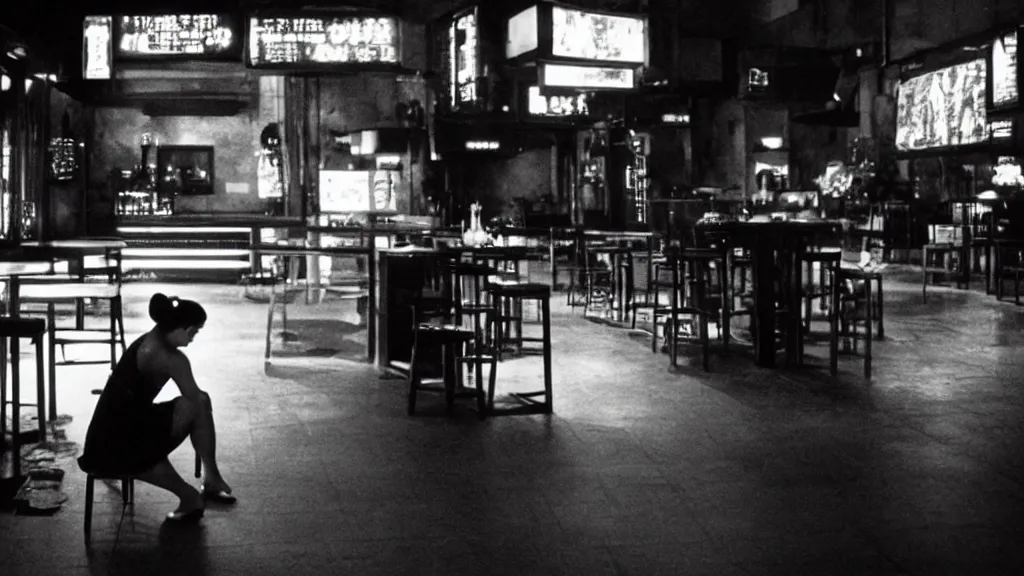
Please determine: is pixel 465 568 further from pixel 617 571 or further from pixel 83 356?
pixel 83 356

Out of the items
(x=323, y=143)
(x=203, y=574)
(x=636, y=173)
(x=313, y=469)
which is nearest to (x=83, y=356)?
(x=313, y=469)

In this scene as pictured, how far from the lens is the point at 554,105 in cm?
1933

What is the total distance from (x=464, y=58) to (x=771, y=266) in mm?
10345

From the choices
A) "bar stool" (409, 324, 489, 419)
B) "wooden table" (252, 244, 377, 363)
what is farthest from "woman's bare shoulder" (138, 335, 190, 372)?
"wooden table" (252, 244, 377, 363)

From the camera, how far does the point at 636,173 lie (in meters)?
22.1

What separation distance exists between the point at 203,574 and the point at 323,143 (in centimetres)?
1547

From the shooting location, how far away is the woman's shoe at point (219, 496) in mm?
4332

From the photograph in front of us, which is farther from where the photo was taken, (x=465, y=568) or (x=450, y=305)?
(x=450, y=305)

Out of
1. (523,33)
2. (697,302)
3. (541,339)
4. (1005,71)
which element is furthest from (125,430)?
(1005,71)

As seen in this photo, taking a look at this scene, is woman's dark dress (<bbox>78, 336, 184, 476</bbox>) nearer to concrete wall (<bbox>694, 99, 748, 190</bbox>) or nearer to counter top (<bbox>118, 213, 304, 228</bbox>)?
counter top (<bbox>118, 213, 304, 228</bbox>)

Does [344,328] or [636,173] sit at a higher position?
[636,173]

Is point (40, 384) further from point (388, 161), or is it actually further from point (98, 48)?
point (388, 161)

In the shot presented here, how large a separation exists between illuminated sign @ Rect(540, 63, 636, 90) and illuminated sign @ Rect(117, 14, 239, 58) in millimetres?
4252

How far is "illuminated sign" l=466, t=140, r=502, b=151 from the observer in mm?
21547
